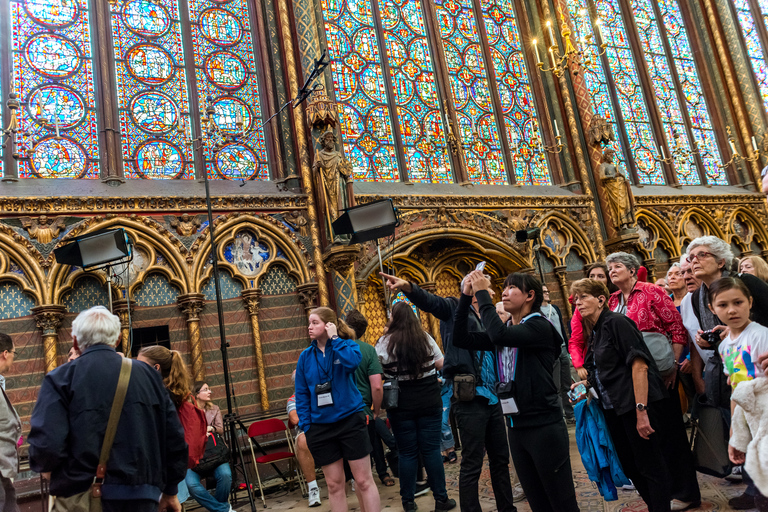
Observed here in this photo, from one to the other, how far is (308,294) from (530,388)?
245 inches

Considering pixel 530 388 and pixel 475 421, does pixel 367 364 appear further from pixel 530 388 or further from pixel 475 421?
pixel 530 388

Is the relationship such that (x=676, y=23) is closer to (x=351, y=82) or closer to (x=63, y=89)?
(x=351, y=82)

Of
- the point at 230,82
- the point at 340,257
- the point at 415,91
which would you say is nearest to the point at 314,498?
the point at 340,257

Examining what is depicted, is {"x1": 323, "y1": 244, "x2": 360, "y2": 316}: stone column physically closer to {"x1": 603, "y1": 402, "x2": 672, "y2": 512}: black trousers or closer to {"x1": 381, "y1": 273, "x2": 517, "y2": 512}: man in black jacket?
{"x1": 381, "y1": 273, "x2": 517, "y2": 512}: man in black jacket

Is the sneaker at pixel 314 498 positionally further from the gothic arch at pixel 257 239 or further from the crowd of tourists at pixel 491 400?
the gothic arch at pixel 257 239

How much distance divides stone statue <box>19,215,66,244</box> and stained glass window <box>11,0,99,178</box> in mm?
917

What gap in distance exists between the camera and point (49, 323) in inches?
300

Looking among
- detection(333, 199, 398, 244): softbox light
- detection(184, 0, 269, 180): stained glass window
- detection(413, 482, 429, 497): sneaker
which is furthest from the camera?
detection(184, 0, 269, 180): stained glass window

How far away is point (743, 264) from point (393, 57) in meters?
8.33

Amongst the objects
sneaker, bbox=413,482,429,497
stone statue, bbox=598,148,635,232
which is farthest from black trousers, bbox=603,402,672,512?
stone statue, bbox=598,148,635,232

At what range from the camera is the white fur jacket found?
2422 millimetres

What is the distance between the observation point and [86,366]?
270 centimetres

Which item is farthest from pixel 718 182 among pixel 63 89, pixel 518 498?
pixel 63 89

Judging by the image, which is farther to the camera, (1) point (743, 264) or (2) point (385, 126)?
(2) point (385, 126)
